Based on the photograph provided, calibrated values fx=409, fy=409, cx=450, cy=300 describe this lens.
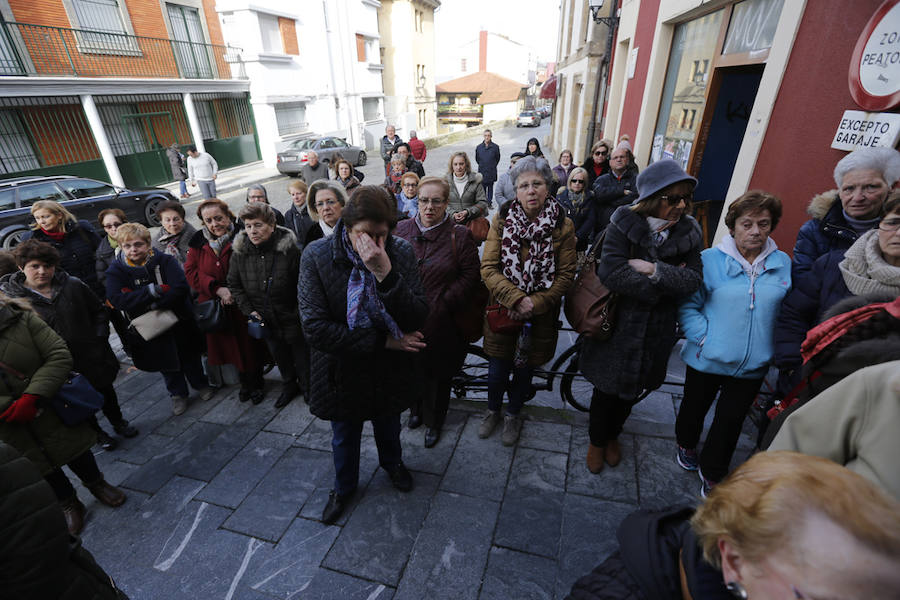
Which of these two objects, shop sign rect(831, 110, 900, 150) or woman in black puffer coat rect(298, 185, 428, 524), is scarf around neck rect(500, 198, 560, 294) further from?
shop sign rect(831, 110, 900, 150)

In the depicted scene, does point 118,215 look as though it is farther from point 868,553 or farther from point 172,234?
point 868,553

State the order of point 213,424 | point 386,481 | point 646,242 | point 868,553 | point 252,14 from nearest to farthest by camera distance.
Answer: point 868,553
point 646,242
point 386,481
point 213,424
point 252,14

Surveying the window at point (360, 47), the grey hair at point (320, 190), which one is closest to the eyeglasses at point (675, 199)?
the grey hair at point (320, 190)

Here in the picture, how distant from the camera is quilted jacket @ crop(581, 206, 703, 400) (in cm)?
224

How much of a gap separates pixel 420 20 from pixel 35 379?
40.2 metres

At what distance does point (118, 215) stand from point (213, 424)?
2424 mm

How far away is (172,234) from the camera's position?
13.1 ft

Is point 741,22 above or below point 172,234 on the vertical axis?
above

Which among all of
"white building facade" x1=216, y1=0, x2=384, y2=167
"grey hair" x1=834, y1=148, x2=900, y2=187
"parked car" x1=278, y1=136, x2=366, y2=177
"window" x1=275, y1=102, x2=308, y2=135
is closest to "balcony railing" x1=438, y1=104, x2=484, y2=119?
"white building facade" x1=216, y1=0, x2=384, y2=167

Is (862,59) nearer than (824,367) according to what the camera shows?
No

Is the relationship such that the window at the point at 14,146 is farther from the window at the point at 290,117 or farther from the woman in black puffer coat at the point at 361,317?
the woman in black puffer coat at the point at 361,317

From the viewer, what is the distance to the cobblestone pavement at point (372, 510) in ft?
7.49

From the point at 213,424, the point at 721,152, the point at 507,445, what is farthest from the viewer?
Result: the point at 721,152

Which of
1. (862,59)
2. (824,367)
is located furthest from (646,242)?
(862,59)
